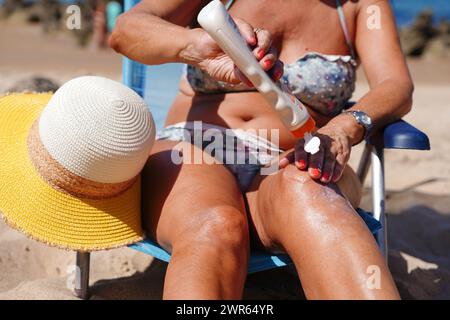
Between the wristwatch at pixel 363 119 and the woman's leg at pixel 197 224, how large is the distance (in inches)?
16.7

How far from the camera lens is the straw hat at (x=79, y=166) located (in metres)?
1.63

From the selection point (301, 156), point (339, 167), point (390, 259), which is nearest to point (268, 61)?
point (301, 156)

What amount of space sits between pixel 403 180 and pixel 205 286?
247 centimetres

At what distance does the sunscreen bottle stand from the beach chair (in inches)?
18.2

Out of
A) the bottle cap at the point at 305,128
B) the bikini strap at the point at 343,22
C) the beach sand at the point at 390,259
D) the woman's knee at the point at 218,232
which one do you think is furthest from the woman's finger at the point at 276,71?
the beach sand at the point at 390,259

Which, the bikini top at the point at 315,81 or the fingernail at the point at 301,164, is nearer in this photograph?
the fingernail at the point at 301,164

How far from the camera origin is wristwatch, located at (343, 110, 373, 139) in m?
1.84

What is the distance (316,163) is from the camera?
5.17ft

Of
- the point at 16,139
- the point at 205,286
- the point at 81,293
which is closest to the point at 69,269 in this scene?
the point at 81,293

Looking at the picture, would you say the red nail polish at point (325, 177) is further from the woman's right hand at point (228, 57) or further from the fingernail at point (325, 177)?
the woman's right hand at point (228, 57)

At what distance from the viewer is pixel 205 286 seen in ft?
4.47

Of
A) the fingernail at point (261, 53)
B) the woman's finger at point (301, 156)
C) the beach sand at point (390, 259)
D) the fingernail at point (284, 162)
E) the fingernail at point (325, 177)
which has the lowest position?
the beach sand at point (390, 259)

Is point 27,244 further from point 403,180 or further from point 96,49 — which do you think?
point 96,49

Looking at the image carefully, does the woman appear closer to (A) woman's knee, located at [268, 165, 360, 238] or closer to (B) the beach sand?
(A) woman's knee, located at [268, 165, 360, 238]
